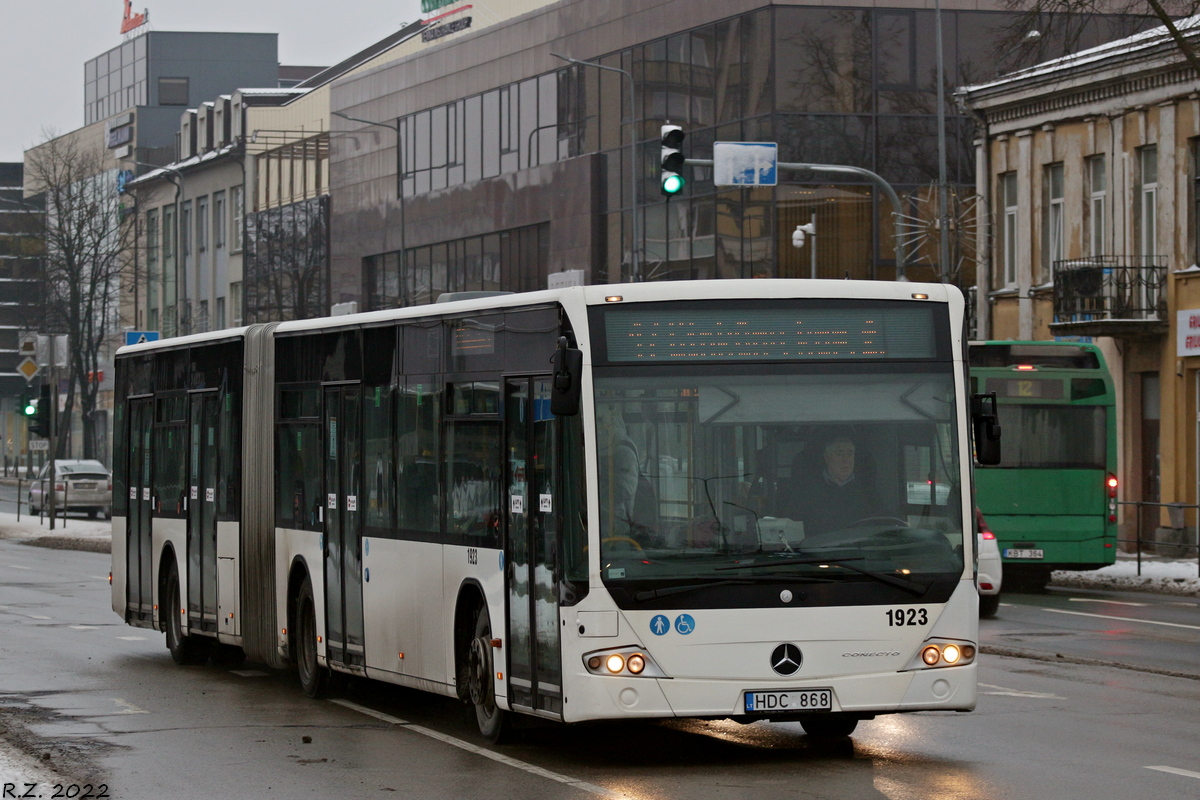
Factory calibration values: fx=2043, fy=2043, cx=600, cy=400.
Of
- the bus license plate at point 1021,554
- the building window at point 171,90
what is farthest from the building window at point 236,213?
the bus license plate at point 1021,554

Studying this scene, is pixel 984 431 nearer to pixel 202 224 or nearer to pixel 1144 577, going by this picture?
pixel 1144 577

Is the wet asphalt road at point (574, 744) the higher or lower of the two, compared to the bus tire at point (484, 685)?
lower

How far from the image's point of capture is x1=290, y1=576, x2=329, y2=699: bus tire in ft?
49.6

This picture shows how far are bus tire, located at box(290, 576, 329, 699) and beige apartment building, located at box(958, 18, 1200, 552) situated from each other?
22.5m

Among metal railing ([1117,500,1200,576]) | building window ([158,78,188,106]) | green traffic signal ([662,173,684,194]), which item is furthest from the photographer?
building window ([158,78,188,106])

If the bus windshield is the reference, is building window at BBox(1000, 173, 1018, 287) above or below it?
above

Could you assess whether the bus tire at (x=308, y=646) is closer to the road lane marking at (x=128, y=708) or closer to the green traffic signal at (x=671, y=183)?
the road lane marking at (x=128, y=708)

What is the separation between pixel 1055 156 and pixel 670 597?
105 ft

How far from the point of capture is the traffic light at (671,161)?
81.1 feet

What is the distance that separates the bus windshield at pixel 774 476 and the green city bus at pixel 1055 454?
1674 cm

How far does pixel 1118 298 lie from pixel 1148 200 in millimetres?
2134

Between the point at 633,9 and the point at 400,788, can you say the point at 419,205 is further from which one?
the point at 400,788

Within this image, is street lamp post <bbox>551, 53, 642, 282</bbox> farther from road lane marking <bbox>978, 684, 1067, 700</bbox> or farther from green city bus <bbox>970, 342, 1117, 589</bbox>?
road lane marking <bbox>978, 684, 1067, 700</bbox>

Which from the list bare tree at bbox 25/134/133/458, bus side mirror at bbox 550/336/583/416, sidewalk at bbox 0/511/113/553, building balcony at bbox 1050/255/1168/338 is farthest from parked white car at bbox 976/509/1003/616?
bare tree at bbox 25/134/133/458
